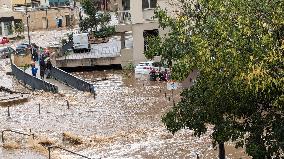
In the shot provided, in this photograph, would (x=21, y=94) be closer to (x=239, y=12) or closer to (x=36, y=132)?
(x=36, y=132)

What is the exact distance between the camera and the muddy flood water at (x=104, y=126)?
23.9m

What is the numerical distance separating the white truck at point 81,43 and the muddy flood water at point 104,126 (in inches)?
328

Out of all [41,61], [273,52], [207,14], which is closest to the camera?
[273,52]

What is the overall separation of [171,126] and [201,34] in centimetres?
283

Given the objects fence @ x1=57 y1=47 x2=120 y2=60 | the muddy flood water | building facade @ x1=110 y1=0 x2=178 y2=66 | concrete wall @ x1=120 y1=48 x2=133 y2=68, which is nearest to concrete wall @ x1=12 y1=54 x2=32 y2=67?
fence @ x1=57 y1=47 x2=120 y2=60

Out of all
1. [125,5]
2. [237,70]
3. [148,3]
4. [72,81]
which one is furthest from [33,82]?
[237,70]

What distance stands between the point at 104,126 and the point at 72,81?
9.23m

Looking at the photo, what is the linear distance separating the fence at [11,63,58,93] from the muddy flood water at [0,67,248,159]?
1.48 ft

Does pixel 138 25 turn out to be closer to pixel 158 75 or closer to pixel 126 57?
pixel 126 57

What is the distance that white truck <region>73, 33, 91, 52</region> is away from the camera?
161 ft

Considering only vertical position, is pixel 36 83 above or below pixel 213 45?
below

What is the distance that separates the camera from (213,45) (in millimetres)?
14914

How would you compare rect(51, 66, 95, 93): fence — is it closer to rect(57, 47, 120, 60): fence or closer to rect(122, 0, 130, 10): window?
rect(57, 47, 120, 60): fence

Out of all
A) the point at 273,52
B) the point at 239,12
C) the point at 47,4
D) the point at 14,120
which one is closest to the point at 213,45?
the point at 239,12
